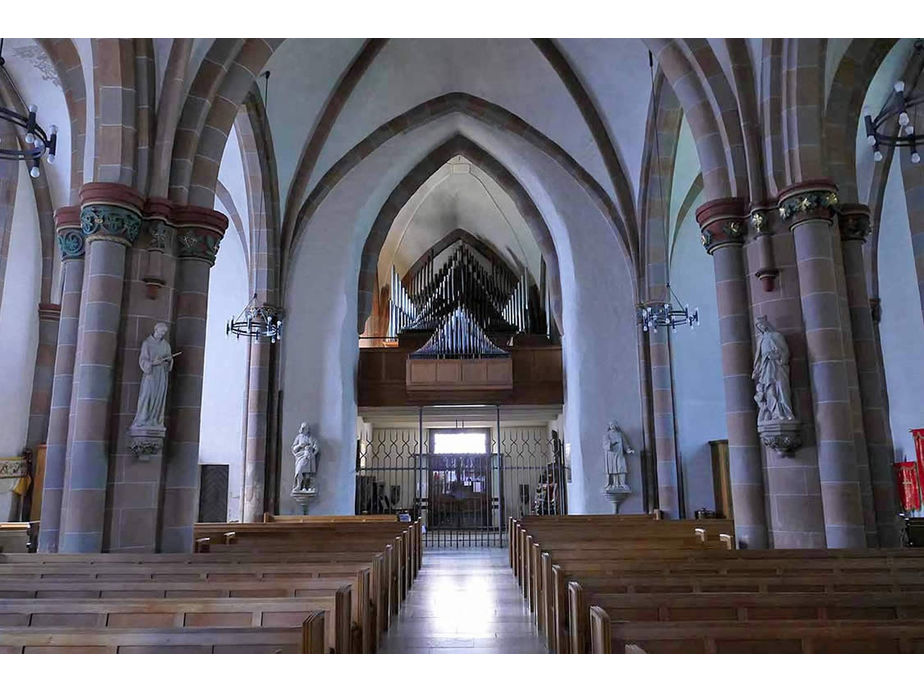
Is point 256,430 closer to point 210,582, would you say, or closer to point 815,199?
point 210,582

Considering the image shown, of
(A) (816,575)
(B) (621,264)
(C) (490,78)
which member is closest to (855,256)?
(A) (816,575)

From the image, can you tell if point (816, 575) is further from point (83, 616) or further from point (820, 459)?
point (83, 616)

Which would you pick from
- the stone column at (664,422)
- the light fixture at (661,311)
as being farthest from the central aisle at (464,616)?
the light fixture at (661,311)

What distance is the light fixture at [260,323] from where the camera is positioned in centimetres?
1336

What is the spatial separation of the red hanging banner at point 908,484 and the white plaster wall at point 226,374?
48.0 feet

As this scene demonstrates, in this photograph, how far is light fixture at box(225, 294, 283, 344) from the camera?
13.4 meters

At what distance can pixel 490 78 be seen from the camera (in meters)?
15.4

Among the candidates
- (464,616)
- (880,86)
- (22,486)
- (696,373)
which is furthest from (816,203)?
(22,486)

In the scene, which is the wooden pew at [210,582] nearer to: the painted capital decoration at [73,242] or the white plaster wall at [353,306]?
the painted capital decoration at [73,242]

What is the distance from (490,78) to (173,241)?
9.33 m

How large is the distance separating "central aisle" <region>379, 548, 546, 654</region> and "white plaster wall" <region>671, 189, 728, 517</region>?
6.46m

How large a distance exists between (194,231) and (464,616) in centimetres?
538

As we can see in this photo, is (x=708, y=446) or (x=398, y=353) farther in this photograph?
(x=398, y=353)

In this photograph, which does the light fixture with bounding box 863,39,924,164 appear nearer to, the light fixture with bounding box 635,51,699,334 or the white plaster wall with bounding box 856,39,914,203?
the white plaster wall with bounding box 856,39,914,203
